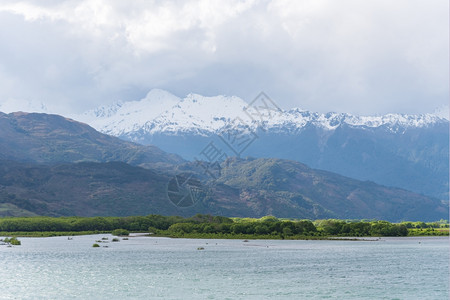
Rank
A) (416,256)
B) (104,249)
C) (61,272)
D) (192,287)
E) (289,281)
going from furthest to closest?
(104,249) → (416,256) → (61,272) → (289,281) → (192,287)

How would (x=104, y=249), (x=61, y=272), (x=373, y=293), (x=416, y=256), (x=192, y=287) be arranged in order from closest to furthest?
(x=373, y=293), (x=192, y=287), (x=61, y=272), (x=416, y=256), (x=104, y=249)

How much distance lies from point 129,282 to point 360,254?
73827 millimetres

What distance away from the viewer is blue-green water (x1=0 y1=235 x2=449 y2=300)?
90.1 metres

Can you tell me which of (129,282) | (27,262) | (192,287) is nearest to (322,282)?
(192,287)

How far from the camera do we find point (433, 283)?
99938mm

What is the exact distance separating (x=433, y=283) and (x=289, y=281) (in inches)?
936

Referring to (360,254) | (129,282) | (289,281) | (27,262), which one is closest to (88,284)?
(129,282)

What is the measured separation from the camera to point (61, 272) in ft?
384

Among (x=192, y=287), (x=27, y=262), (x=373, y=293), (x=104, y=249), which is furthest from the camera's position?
(x=104, y=249)

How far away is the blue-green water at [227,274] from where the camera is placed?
90062mm

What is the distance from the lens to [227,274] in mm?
113250

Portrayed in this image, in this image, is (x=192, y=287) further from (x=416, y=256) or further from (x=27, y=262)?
(x=416, y=256)

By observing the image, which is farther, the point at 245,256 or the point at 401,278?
the point at 245,256

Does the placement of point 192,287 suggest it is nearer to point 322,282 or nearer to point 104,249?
point 322,282
